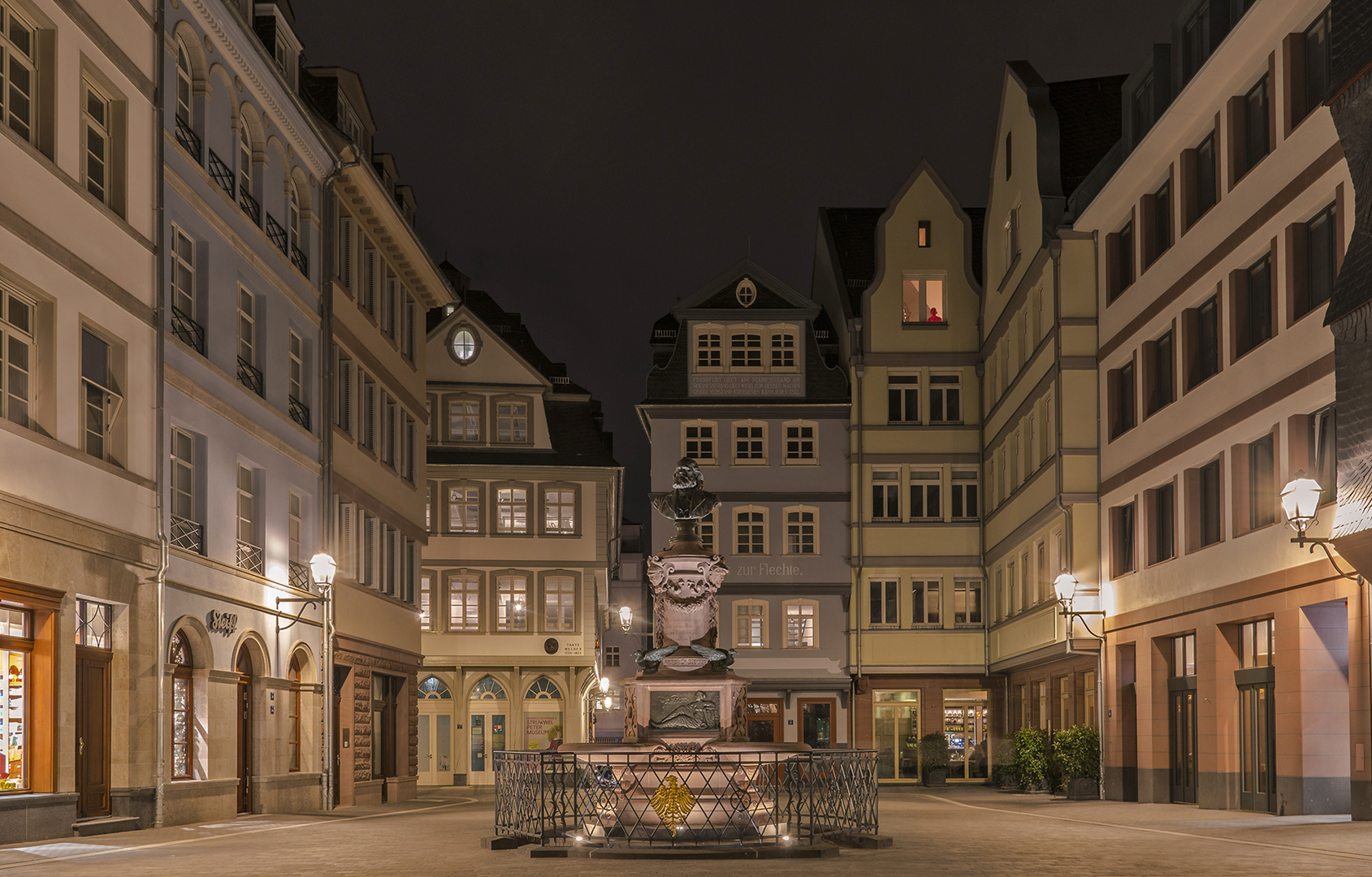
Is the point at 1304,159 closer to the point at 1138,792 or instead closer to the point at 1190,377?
the point at 1190,377

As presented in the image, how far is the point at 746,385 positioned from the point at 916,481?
6.09 m

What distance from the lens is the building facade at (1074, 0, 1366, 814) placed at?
23.8m

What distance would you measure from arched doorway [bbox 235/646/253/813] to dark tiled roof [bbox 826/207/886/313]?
2800 cm

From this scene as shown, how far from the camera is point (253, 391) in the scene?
27.8 m

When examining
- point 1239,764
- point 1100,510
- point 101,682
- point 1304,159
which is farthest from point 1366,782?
point 101,682

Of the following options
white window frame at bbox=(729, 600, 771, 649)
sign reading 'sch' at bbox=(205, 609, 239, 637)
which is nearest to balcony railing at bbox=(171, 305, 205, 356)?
sign reading 'sch' at bbox=(205, 609, 239, 637)

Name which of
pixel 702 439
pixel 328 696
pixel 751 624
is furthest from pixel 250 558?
pixel 751 624

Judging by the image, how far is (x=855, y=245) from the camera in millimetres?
54750

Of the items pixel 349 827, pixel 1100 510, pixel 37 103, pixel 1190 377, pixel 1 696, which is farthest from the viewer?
pixel 1100 510

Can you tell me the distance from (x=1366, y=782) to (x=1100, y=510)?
14.1 metres

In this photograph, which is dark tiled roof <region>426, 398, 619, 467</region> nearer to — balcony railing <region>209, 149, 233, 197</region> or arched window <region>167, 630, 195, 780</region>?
balcony railing <region>209, 149, 233, 197</region>

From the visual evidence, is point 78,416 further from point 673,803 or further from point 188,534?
point 673,803

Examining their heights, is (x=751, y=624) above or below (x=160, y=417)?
below

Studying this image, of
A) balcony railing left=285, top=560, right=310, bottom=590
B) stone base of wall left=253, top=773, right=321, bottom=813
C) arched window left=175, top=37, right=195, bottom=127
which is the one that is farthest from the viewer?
balcony railing left=285, top=560, right=310, bottom=590
